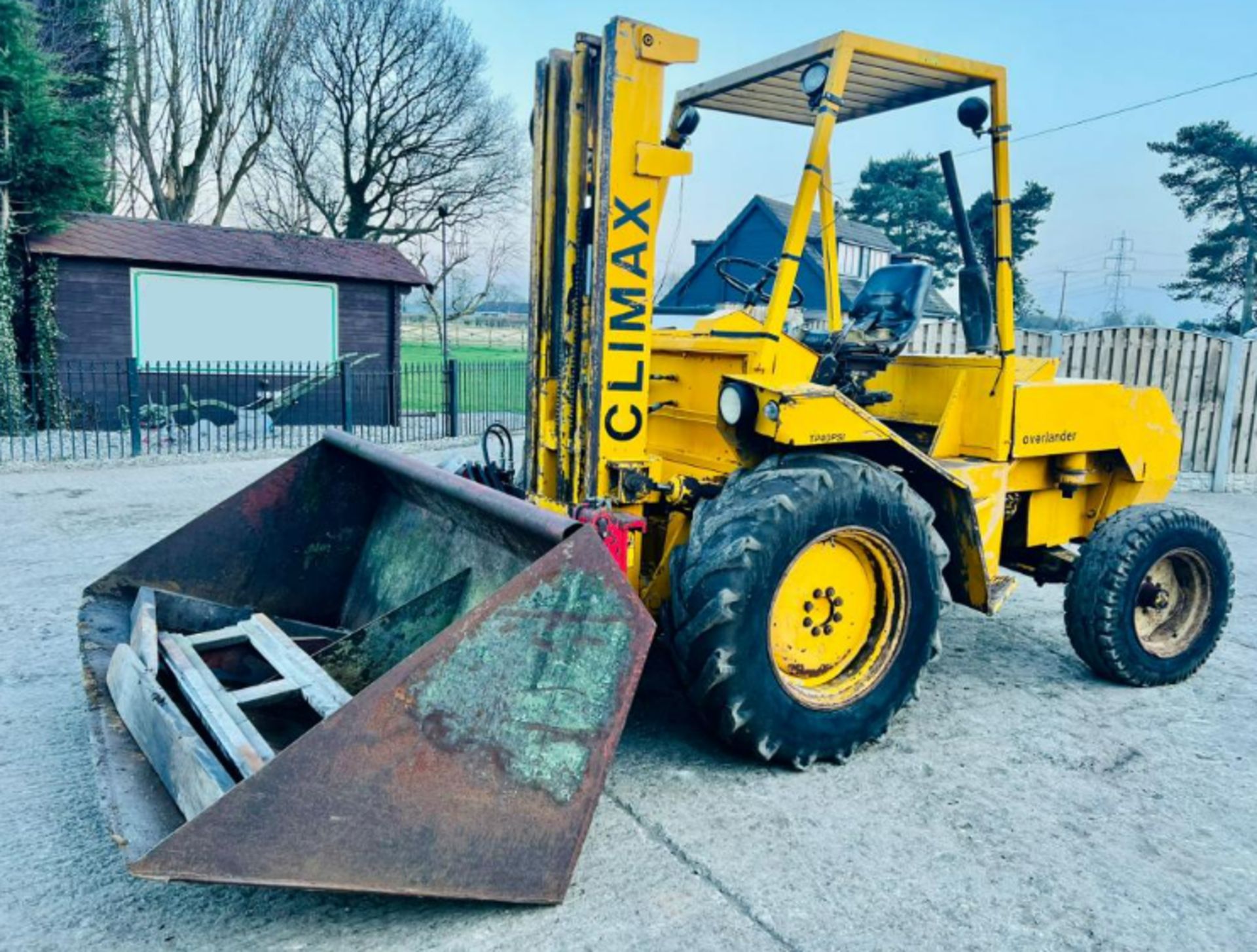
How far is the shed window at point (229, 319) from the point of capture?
1666 centimetres

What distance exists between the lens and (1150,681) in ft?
16.7

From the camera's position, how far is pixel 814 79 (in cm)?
413

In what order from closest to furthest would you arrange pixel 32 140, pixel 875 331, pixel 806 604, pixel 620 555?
pixel 620 555, pixel 806 604, pixel 875 331, pixel 32 140

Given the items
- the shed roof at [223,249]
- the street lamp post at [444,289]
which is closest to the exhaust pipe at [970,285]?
the shed roof at [223,249]

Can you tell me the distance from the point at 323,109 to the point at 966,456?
2692 centimetres

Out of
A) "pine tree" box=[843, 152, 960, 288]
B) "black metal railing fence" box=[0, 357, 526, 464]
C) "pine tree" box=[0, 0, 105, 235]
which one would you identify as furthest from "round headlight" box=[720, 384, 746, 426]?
"pine tree" box=[843, 152, 960, 288]

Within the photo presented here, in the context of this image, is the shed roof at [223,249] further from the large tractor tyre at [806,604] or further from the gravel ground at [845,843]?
the large tractor tyre at [806,604]

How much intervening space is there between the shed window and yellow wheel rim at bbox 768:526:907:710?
48.4 ft

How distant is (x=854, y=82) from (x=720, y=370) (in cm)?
159

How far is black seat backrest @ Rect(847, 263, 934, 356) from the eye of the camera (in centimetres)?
484

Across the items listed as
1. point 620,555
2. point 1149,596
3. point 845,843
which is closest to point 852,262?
point 1149,596

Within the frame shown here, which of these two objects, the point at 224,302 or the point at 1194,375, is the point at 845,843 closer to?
the point at 1194,375

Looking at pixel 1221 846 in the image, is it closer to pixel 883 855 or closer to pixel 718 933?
pixel 883 855

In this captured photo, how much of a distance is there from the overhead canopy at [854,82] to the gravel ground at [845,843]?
2840 mm
